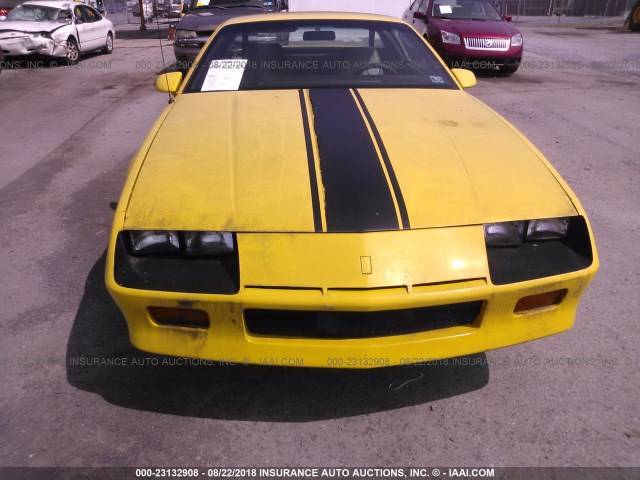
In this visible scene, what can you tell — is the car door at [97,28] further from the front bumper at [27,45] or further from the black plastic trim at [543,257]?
the black plastic trim at [543,257]

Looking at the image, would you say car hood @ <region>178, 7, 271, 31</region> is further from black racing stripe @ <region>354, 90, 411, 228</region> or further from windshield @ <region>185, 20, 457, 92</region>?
black racing stripe @ <region>354, 90, 411, 228</region>

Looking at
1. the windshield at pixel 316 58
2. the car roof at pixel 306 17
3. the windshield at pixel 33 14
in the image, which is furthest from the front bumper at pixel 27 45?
the windshield at pixel 316 58

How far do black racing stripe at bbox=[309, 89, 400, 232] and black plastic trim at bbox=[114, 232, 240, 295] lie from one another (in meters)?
0.41

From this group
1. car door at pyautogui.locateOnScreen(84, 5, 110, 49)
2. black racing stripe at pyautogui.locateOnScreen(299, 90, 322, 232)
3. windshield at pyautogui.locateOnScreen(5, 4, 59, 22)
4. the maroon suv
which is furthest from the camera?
car door at pyautogui.locateOnScreen(84, 5, 110, 49)

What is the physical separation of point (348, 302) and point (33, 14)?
1325 centimetres

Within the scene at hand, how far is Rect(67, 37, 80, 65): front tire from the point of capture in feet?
38.2

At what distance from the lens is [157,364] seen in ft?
7.97

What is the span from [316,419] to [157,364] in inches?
32.7

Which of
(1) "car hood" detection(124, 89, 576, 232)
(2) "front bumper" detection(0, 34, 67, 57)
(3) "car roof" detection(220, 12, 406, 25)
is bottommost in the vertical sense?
(2) "front bumper" detection(0, 34, 67, 57)

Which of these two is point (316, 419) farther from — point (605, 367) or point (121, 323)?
point (605, 367)

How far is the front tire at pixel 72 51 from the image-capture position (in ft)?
38.2

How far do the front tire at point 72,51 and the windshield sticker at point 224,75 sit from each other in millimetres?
10296

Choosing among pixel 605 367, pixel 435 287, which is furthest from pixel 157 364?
pixel 605 367

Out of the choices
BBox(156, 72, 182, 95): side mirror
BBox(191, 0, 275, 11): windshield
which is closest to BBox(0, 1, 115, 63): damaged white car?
BBox(191, 0, 275, 11): windshield
